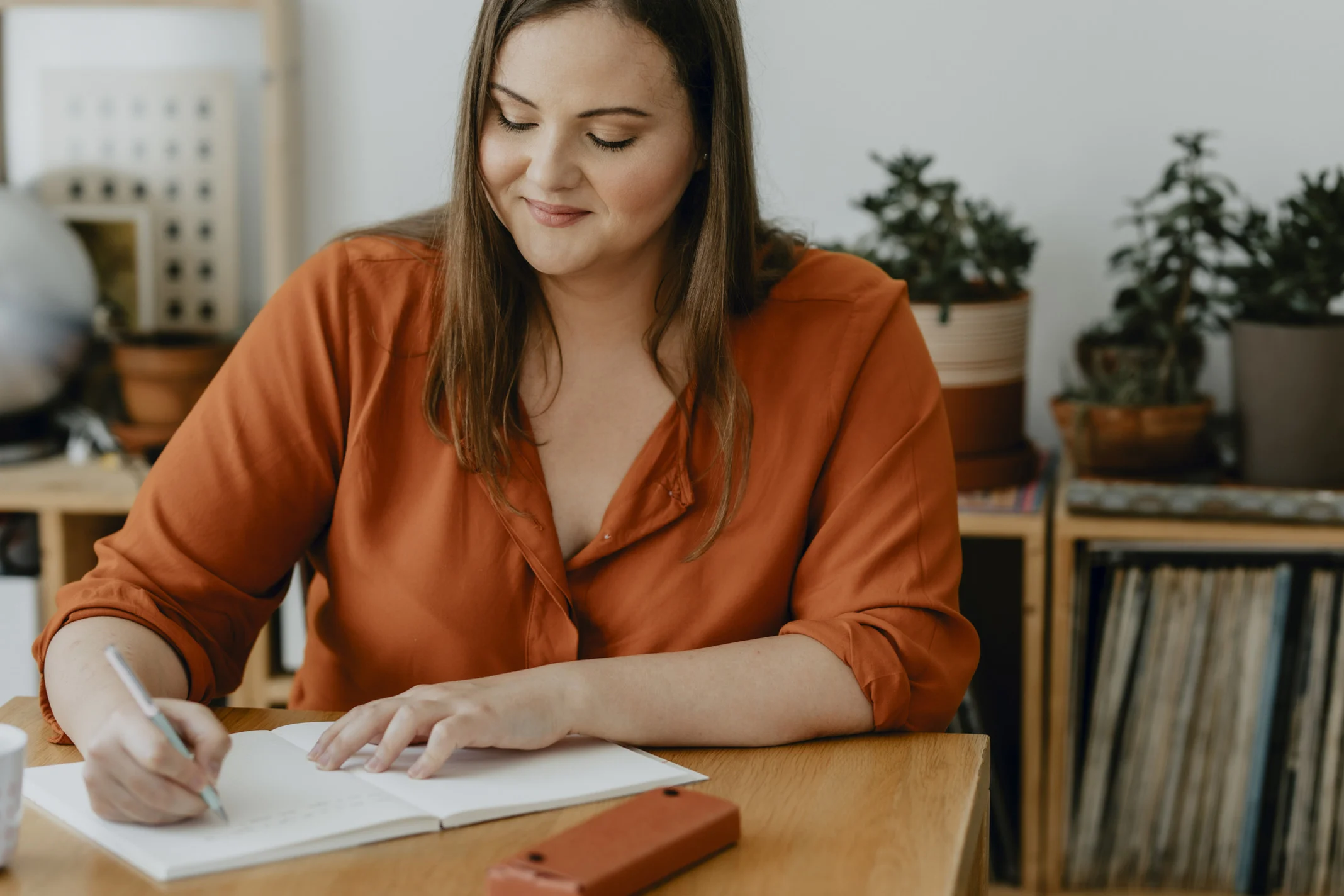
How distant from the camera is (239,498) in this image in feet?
4.14

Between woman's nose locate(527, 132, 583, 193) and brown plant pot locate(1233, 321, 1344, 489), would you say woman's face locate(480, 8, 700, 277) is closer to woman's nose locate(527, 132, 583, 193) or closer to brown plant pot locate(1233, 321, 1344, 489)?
woman's nose locate(527, 132, 583, 193)

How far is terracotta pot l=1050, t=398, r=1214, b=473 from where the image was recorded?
188 cm

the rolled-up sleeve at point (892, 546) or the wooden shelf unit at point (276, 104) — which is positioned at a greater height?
the wooden shelf unit at point (276, 104)

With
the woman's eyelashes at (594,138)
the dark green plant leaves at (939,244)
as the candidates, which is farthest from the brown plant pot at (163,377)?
the woman's eyelashes at (594,138)

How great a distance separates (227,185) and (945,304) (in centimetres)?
122

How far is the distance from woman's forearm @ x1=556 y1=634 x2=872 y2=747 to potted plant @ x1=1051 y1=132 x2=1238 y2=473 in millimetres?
878

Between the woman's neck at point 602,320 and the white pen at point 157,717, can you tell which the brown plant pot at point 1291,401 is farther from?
the white pen at point 157,717

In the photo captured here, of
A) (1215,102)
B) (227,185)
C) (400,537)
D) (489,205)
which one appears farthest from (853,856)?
(227,185)

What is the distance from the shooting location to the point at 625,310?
141 centimetres

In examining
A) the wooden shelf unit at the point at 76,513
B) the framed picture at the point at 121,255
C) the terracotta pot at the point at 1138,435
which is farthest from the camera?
the framed picture at the point at 121,255

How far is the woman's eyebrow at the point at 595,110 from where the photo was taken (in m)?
1.22

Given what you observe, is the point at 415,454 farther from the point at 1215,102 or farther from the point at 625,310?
the point at 1215,102

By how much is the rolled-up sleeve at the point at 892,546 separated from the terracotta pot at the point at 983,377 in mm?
514

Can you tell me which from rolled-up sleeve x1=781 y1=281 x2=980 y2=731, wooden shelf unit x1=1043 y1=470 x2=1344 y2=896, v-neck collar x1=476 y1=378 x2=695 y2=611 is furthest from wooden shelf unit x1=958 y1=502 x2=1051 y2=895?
v-neck collar x1=476 y1=378 x2=695 y2=611
